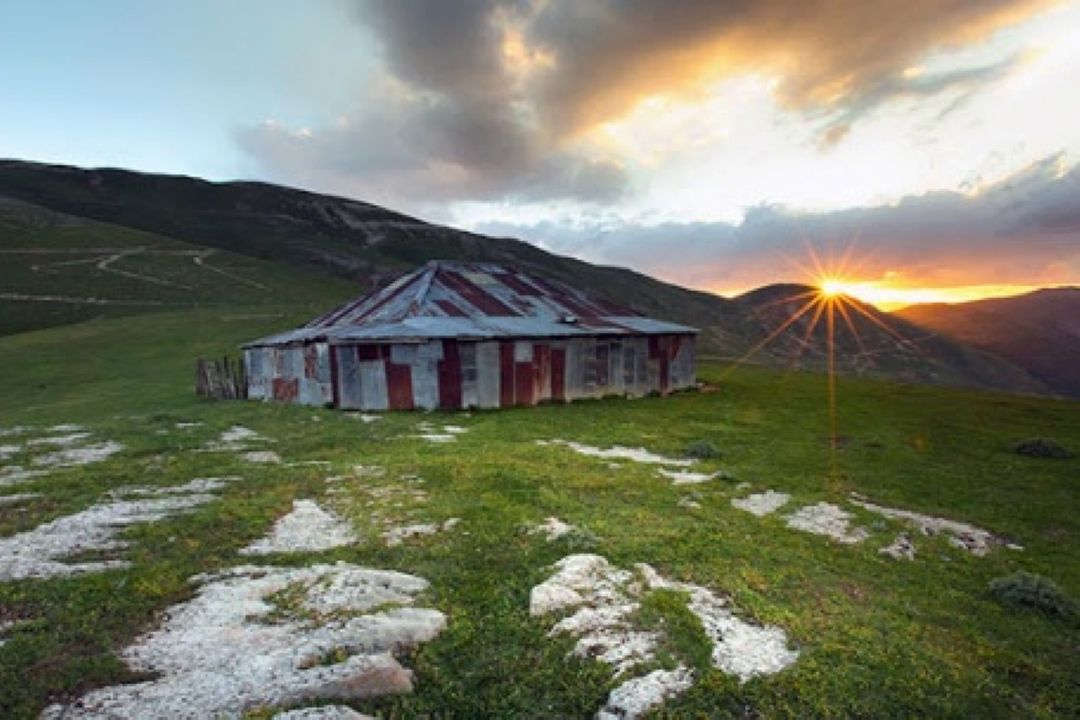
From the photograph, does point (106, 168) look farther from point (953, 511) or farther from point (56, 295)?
point (953, 511)

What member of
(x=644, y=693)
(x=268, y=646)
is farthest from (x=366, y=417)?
(x=644, y=693)

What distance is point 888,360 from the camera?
16862cm

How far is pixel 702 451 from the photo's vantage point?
73.1 feet

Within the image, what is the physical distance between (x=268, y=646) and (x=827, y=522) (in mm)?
12341

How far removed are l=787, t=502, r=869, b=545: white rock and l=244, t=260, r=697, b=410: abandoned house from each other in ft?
69.8

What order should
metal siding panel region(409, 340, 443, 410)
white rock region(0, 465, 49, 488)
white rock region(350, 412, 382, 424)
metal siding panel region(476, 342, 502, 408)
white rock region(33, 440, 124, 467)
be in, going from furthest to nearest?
metal siding panel region(476, 342, 502, 408) → metal siding panel region(409, 340, 443, 410) → white rock region(350, 412, 382, 424) → white rock region(33, 440, 124, 467) → white rock region(0, 465, 49, 488)

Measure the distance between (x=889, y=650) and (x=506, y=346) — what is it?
28.1m

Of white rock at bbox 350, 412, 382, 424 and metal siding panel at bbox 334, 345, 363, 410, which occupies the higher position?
metal siding panel at bbox 334, 345, 363, 410

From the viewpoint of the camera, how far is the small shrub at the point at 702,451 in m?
22.0

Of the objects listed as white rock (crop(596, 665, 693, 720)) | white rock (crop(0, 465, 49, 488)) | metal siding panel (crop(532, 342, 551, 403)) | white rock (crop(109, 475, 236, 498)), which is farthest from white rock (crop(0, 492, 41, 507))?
metal siding panel (crop(532, 342, 551, 403))

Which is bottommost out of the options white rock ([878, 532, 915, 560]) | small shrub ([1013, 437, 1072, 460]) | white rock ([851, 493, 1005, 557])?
small shrub ([1013, 437, 1072, 460])

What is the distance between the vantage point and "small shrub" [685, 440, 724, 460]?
22.0 meters

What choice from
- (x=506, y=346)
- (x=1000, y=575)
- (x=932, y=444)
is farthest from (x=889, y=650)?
(x=506, y=346)

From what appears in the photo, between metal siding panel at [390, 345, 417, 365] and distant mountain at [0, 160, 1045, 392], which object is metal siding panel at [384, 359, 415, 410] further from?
distant mountain at [0, 160, 1045, 392]
